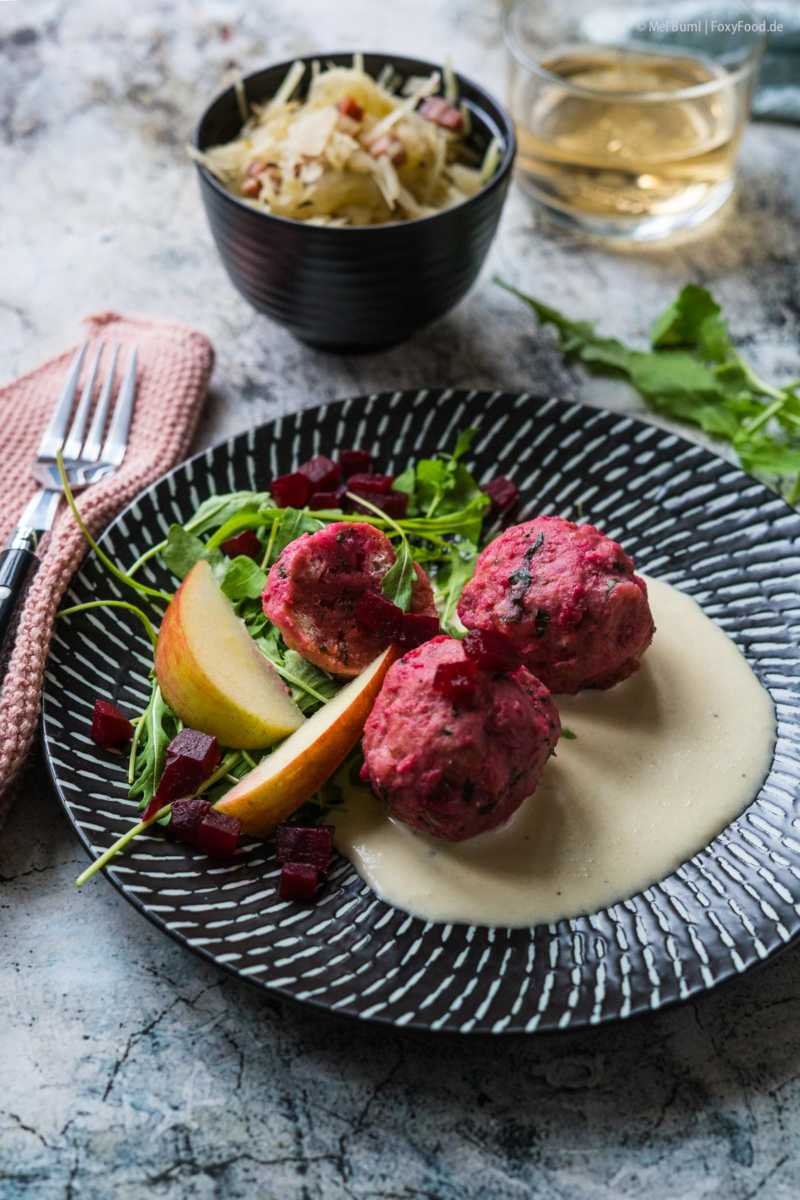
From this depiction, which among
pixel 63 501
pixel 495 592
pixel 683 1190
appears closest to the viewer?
pixel 683 1190

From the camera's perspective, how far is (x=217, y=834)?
261 cm

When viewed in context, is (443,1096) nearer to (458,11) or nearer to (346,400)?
(346,400)

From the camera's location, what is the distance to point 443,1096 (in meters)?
2.42

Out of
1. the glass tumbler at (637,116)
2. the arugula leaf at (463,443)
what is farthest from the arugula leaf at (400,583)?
the glass tumbler at (637,116)

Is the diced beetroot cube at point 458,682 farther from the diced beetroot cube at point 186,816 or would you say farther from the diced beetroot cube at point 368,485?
the diced beetroot cube at point 368,485

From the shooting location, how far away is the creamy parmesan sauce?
2602 mm

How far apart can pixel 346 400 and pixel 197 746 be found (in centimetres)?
129

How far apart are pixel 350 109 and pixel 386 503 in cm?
140

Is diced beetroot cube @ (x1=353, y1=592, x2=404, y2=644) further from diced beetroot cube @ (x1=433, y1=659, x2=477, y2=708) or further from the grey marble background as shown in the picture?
the grey marble background

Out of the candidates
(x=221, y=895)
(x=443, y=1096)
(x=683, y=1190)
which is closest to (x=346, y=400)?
(x=221, y=895)

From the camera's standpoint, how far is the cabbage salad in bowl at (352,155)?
3789 mm

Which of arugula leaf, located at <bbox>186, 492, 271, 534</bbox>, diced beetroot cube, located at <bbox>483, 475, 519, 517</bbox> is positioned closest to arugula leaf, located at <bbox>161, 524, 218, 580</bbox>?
arugula leaf, located at <bbox>186, 492, 271, 534</bbox>

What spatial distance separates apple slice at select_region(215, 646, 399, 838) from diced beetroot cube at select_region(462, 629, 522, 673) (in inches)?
11.8

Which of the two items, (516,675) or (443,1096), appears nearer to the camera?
(443,1096)
